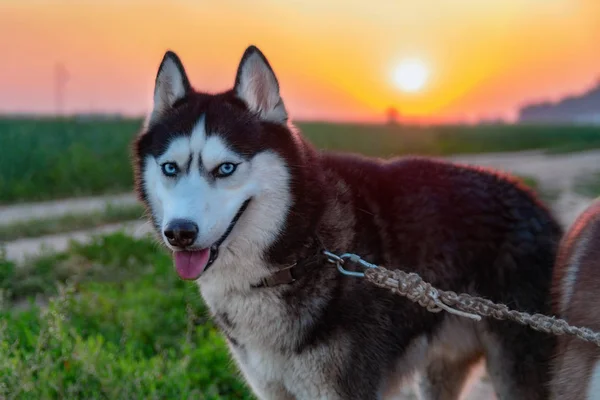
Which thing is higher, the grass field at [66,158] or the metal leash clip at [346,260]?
the metal leash clip at [346,260]

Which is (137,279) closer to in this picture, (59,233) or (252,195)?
(59,233)

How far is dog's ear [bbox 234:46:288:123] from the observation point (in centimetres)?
300

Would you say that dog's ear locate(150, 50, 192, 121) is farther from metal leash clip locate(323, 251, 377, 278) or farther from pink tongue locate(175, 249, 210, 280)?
metal leash clip locate(323, 251, 377, 278)

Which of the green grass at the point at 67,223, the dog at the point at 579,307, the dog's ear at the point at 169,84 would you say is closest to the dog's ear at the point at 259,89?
the dog's ear at the point at 169,84

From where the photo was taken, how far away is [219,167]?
2.74 m

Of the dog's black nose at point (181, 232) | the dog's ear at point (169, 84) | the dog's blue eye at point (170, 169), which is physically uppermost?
the dog's ear at point (169, 84)

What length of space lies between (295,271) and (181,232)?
586 millimetres

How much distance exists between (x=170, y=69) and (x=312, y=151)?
754 mm

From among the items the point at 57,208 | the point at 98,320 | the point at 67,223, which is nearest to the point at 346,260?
the point at 98,320

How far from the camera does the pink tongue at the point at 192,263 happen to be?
2.71m

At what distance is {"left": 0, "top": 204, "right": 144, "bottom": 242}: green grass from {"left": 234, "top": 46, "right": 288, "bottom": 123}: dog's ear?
577 cm

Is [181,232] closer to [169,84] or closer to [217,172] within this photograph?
[217,172]

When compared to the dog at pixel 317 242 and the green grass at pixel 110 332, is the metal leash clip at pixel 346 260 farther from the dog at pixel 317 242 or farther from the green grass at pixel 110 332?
the green grass at pixel 110 332

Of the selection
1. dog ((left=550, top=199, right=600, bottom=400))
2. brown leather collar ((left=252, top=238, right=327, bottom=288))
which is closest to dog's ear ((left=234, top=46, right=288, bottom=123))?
brown leather collar ((left=252, top=238, right=327, bottom=288))
